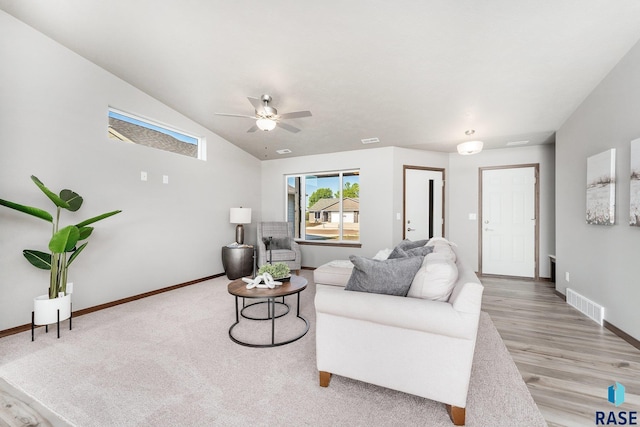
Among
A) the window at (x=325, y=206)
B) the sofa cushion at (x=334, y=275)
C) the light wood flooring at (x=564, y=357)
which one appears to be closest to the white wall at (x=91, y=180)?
the window at (x=325, y=206)

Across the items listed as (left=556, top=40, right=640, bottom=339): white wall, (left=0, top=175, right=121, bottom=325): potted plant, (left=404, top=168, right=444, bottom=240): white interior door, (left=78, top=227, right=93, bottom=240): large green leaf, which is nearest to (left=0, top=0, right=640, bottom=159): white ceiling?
(left=556, top=40, right=640, bottom=339): white wall

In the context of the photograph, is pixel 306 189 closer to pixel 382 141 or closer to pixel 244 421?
pixel 382 141

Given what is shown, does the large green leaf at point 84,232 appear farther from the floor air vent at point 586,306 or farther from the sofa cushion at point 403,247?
the floor air vent at point 586,306

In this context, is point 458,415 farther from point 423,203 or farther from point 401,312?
point 423,203

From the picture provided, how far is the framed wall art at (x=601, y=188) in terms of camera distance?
2.74 meters

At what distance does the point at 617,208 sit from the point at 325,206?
431 centimetres

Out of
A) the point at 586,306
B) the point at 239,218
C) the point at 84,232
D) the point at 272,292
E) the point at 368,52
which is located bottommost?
the point at 586,306

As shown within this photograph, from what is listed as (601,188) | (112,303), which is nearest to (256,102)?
(112,303)

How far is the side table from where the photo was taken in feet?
15.9

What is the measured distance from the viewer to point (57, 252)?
2535 millimetres

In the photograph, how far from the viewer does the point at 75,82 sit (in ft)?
10.6

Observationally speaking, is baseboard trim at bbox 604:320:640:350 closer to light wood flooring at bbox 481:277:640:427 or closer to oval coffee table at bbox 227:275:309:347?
light wood flooring at bbox 481:277:640:427

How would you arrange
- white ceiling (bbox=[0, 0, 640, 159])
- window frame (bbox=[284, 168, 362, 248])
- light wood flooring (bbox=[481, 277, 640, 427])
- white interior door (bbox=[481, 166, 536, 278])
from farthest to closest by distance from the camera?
window frame (bbox=[284, 168, 362, 248])
white interior door (bbox=[481, 166, 536, 278])
white ceiling (bbox=[0, 0, 640, 159])
light wood flooring (bbox=[481, 277, 640, 427])

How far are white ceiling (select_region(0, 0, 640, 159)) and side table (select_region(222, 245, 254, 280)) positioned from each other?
2.39m
